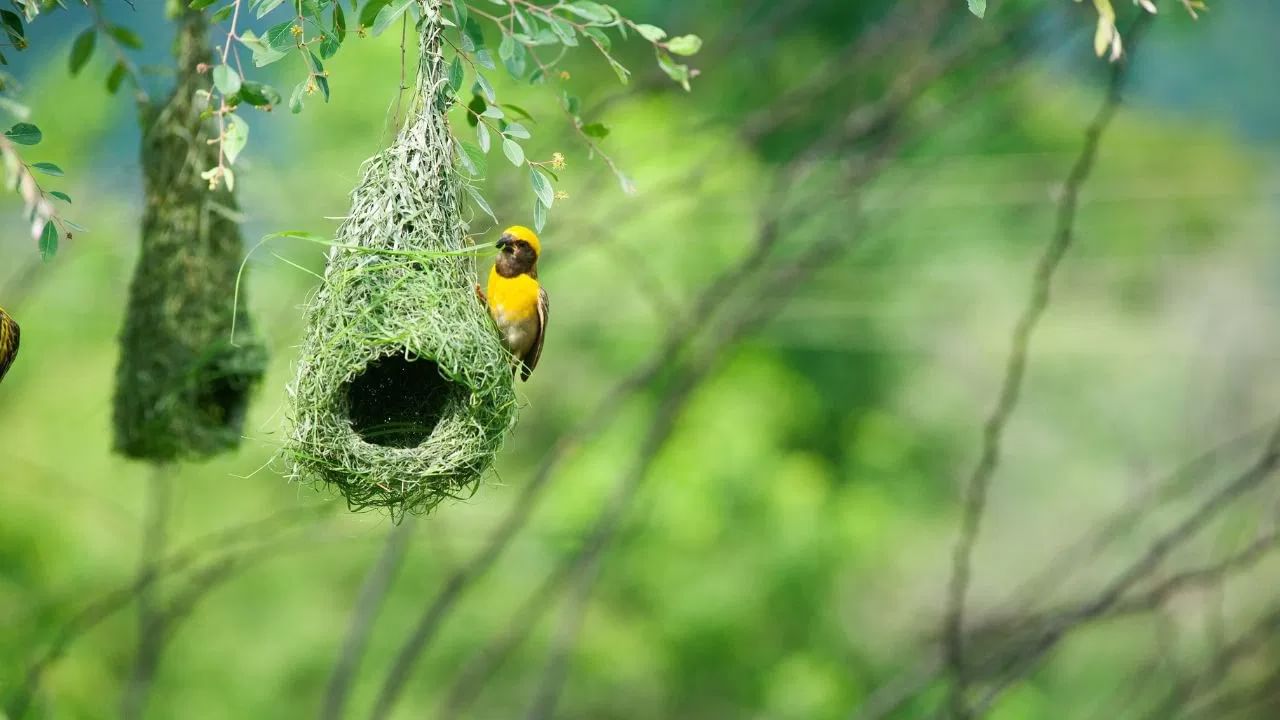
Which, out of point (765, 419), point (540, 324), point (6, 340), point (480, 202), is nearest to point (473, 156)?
point (480, 202)

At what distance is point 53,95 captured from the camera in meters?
12.1

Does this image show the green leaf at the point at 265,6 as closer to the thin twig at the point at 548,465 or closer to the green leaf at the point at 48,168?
the green leaf at the point at 48,168

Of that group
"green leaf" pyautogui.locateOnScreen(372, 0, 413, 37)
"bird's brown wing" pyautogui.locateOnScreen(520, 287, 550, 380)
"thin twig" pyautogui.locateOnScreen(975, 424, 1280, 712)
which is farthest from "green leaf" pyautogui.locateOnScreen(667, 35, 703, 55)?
"thin twig" pyautogui.locateOnScreen(975, 424, 1280, 712)

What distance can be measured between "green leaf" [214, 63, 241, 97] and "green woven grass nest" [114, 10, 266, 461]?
1175 millimetres

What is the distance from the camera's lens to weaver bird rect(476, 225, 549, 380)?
2.43 m

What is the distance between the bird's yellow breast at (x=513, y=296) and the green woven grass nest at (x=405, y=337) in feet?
0.75

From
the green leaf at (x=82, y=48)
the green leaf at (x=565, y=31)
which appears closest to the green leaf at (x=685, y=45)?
the green leaf at (x=565, y=31)

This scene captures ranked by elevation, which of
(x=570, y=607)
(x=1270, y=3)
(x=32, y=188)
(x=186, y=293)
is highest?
(x=1270, y=3)

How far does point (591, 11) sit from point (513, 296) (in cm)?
75

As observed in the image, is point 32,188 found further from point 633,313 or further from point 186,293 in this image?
point 633,313

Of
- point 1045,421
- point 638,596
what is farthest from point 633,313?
point 1045,421

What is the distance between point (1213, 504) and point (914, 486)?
10611mm

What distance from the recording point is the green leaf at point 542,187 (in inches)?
71.8

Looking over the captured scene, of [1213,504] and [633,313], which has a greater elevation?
[1213,504]
